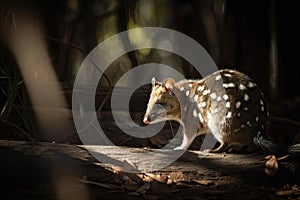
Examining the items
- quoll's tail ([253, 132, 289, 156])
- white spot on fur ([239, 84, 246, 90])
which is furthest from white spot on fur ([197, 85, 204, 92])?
quoll's tail ([253, 132, 289, 156])

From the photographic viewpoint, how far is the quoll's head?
2.51 m

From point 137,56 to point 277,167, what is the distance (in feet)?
7.15

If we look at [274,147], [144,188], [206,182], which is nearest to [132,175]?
[144,188]

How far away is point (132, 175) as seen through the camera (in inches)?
80.3

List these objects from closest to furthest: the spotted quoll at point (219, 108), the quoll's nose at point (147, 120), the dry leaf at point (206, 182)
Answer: the dry leaf at point (206, 182), the spotted quoll at point (219, 108), the quoll's nose at point (147, 120)

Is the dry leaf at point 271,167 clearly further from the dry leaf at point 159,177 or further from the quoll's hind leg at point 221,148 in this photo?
the dry leaf at point 159,177

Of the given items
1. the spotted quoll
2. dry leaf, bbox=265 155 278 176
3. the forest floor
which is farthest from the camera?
the spotted quoll

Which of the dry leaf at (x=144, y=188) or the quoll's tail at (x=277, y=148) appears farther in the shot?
the quoll's tail at (x=277, y=148)

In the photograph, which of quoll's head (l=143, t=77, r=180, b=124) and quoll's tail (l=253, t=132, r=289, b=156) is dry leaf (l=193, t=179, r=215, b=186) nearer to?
quoll's tail (l=253, t=132, r=289, b=156)

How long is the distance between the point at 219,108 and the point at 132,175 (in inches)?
24.6

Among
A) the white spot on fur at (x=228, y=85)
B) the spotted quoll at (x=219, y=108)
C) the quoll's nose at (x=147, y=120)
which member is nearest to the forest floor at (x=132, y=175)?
the spotted quoll at (x=219, y=108)

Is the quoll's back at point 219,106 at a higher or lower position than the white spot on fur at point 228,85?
lower

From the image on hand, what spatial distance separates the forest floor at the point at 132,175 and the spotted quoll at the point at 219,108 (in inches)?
5.6

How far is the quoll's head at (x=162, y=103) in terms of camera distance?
2.51m
